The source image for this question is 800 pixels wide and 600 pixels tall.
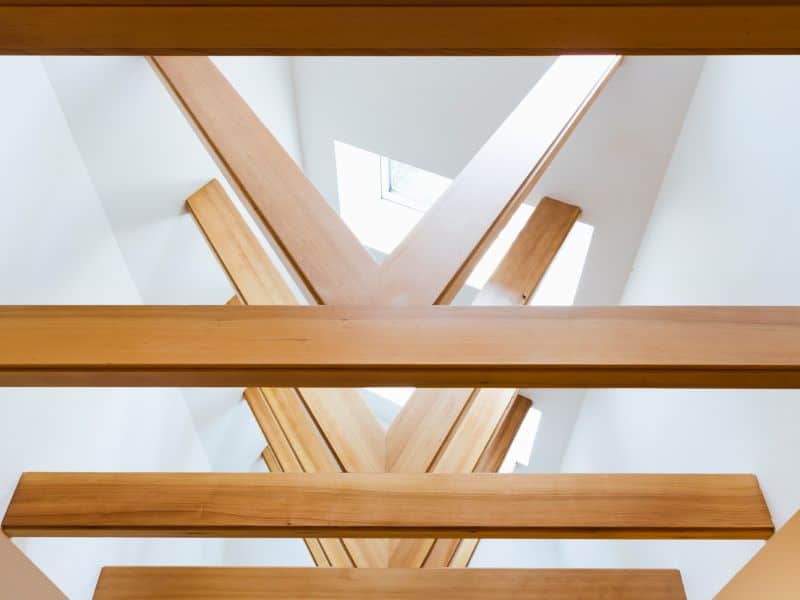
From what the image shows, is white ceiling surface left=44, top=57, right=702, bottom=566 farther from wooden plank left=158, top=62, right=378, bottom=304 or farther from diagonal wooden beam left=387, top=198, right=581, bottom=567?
wooden plank left=158, top=62, right=378, bottom=304

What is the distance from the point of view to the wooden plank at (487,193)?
182 cm

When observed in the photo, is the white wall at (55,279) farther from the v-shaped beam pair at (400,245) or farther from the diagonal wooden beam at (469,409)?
the diagonal wooden beam at (469,409)

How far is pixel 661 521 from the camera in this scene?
2451mm

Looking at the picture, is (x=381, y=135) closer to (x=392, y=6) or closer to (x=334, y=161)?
(x=334, y=161)

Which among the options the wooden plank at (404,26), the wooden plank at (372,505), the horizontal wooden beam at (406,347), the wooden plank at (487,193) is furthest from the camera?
the wooden plank at (372,505)

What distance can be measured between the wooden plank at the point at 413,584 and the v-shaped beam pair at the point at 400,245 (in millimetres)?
312

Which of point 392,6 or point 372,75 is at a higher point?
point 372,75

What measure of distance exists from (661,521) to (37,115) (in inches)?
97.9

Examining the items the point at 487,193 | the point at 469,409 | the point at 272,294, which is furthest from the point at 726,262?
the point at 272,294

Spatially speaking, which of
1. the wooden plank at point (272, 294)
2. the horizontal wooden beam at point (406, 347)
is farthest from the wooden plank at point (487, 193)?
the wooden plank at point (272, 294)

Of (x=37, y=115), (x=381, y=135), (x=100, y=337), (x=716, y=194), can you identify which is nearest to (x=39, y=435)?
(x=37, y=115)

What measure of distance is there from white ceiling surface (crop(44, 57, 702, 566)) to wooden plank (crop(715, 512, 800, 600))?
5.91 ft

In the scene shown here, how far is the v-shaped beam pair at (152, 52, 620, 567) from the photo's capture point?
73.0 inches

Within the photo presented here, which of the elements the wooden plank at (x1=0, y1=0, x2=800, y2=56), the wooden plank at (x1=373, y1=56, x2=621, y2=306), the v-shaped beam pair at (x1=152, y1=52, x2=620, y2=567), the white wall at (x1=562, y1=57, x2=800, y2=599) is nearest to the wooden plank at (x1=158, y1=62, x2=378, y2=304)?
the v-shaped beam pair at (x1=152, y1=52, x2=620, y2=567)
